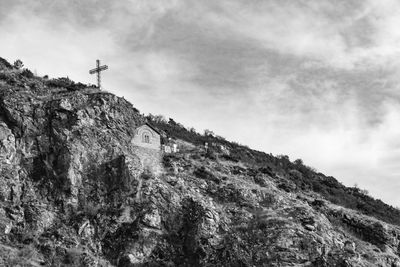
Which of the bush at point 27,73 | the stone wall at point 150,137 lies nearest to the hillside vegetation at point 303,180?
the stone wall at point 150,137

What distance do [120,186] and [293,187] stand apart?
2871 cm

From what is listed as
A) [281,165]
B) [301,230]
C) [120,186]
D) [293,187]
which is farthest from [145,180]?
[281,165]

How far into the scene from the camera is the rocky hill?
47.2 metres

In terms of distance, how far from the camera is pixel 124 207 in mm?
51500

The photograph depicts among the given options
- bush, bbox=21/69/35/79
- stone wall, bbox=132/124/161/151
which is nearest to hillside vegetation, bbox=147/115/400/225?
stone wall, bbox=132/124/161/151

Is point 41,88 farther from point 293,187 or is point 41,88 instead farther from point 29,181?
point 293,187

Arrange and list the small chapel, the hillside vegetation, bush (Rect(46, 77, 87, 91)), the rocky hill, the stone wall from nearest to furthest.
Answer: the rocky hill → the small chapel → the stone wall → bush (Rect(46, 77, 87, 91)) → the hillside vegetation

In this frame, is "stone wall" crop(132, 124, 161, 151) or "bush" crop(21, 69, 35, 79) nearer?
"stone wall" crop(132, 124, 161, 151)

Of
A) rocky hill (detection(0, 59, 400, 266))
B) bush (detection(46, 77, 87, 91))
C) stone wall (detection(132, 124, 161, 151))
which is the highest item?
bush (detection(46, 77, 87, 91))

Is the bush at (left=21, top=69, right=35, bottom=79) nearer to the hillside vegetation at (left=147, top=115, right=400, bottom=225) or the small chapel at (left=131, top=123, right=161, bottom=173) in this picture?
the small chapel at (left=131, top=123, right=161, bottom=173)

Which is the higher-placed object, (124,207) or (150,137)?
(150,137)

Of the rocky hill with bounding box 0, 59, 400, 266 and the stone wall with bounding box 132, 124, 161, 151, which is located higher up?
the stone wall with bounding box 132, 124, 161, 151

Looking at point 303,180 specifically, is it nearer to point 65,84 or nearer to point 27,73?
point 65,84

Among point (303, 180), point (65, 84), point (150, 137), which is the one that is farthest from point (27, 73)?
point (303, 180)
